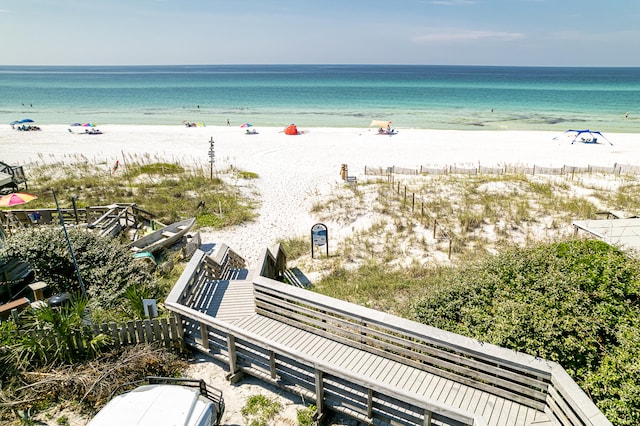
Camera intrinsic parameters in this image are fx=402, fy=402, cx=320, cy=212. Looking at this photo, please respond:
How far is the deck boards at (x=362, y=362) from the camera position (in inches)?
229

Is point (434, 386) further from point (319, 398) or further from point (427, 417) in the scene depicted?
point (319, 398)

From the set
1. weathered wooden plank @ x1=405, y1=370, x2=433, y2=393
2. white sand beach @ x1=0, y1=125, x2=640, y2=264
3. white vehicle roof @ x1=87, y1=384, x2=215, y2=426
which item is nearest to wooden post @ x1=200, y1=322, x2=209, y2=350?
white vehicle roof @ x1=87, y1=384, x2=215, y2=426

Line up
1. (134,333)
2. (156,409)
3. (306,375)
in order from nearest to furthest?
(156,409) < (306,375) < (134,333)

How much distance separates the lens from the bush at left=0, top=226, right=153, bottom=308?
10266mm

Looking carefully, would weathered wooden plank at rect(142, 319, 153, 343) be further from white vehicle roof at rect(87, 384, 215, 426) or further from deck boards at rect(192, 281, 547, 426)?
white vehicle roof at rect(87, 384, 215, 426)

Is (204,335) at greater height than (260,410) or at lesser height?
greater

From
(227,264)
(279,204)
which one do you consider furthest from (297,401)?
(279,204)

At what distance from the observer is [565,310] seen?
6.35m

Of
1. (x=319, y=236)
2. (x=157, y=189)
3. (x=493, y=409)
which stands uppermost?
(x=493, y=409)

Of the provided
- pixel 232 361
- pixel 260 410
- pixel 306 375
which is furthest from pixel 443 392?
pixel 232 361

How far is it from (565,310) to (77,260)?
438 inches

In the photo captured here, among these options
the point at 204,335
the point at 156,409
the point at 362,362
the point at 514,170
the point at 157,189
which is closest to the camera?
the point at 156,409

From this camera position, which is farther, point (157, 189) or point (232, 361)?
point (157, 189)

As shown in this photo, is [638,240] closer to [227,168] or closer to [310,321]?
[310,321]
